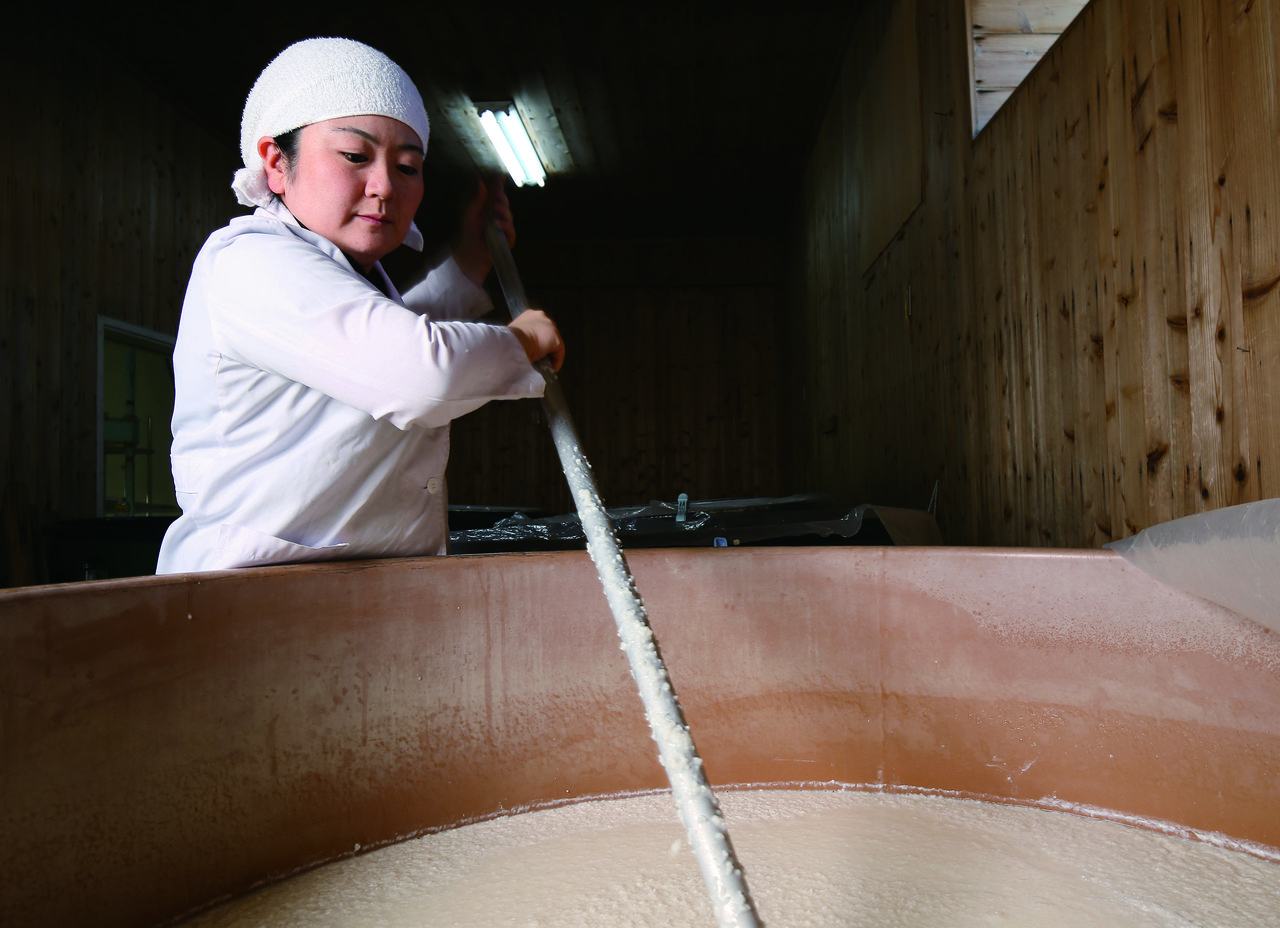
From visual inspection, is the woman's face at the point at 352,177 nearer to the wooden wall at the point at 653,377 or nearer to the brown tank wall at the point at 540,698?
the brown tank wall at the point at 540,698

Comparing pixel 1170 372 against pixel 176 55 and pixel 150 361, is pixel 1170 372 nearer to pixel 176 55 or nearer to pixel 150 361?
pixel 176 55

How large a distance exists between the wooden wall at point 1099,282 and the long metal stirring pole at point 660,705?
110 cm

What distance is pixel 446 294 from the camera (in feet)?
4.18

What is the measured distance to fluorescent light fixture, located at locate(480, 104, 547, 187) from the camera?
16.8ft

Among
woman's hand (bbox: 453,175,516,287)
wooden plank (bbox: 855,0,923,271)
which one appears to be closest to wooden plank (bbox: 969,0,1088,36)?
wooden plank (bbox: 855,0,923,271)

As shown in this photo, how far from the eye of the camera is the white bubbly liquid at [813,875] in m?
0.70

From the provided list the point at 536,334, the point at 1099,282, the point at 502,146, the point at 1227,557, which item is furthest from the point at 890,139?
the point at 1227,557

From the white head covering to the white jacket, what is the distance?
0.10 m

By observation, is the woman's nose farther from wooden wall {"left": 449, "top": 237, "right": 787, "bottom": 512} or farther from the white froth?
wooden wall {"left": 449, "top": 237, "right": 787, "bottom": 512}

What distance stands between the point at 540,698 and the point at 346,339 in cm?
43

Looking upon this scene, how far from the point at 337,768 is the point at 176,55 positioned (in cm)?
502

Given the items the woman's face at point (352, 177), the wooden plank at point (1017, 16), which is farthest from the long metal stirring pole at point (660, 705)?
the wooden plank at point (1017, 16)

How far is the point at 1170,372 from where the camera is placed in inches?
61.7

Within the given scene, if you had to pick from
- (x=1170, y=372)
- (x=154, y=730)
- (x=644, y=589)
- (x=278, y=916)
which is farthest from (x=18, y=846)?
(x=1170, y=372)
